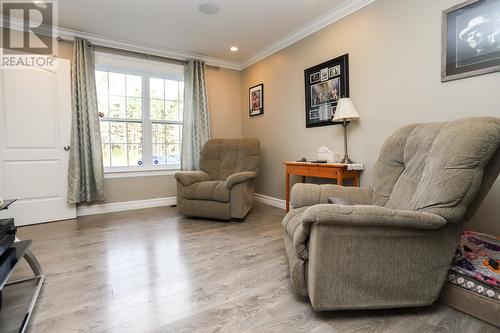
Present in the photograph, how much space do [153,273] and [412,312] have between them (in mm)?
1670

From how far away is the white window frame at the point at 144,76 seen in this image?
11.9ft

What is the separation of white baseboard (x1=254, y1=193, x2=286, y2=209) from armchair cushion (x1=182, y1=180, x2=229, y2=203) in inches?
41.7

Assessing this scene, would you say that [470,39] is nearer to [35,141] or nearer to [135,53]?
[135,53]

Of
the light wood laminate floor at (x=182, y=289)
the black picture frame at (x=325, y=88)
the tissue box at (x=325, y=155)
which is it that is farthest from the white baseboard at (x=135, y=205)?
the black picture frame at (x=325, y=88)

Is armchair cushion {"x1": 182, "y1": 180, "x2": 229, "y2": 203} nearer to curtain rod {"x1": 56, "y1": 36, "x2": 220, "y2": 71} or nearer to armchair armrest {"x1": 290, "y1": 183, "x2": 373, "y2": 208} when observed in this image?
armchair armrest {"x1": 290, "y1": 183, "x2": 373, "y2": 208}

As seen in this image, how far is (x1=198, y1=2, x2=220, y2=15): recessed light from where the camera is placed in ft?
8.98

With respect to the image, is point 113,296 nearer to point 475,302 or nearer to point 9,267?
point 9,267

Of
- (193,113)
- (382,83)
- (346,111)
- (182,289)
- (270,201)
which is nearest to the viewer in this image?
(182,289)

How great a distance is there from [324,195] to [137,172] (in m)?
3.01

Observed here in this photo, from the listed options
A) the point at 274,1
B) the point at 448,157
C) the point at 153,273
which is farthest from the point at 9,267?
the point at 274,1

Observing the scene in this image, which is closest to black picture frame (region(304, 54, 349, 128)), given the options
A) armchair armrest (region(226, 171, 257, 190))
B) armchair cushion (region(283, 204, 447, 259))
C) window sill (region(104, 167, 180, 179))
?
armchair armrest (region(226, 171, 257, 190))

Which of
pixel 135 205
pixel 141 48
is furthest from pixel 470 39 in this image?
pixel 135 205

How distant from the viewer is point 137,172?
389 centimetres

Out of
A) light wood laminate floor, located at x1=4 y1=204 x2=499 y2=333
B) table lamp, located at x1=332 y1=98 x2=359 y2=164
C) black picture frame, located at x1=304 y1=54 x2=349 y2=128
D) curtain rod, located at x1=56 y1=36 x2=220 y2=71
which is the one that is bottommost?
light wood laminate floor, located at x1=4 y1=204 x2=499 y2=333
